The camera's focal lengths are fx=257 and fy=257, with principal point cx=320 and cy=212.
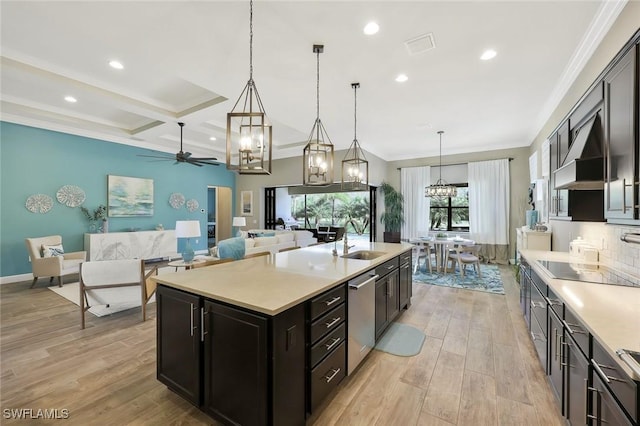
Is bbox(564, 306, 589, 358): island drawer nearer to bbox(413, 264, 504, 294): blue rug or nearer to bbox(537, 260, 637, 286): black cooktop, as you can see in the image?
bbox(537, 260, 637, 286): black cooktop

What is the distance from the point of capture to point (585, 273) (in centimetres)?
221

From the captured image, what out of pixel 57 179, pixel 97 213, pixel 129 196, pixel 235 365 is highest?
pixel 57 179

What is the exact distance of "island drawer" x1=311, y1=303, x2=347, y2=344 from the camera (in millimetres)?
1719

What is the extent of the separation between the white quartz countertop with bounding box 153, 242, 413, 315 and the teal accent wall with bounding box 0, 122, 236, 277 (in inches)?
220

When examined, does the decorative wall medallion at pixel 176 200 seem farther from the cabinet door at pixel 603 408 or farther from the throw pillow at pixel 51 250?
the cabinet door at pixel 603 408

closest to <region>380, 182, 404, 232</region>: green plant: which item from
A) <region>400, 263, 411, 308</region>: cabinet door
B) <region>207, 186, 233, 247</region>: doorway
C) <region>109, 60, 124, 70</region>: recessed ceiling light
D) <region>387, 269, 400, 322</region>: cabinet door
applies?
<region>400, 263, 411, 308</region>: cabinet door

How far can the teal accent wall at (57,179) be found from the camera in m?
5.01

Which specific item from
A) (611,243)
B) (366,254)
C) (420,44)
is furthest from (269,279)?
(611,243)

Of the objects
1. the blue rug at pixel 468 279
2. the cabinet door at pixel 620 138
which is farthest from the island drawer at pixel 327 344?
the blue rug at pixel 468 279

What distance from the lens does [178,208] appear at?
7738 millimetres

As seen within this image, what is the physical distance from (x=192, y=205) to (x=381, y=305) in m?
7.16

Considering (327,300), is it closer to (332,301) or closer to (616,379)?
(332,301)

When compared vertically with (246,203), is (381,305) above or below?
below

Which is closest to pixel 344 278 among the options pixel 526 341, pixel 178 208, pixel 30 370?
pixel 526 341
